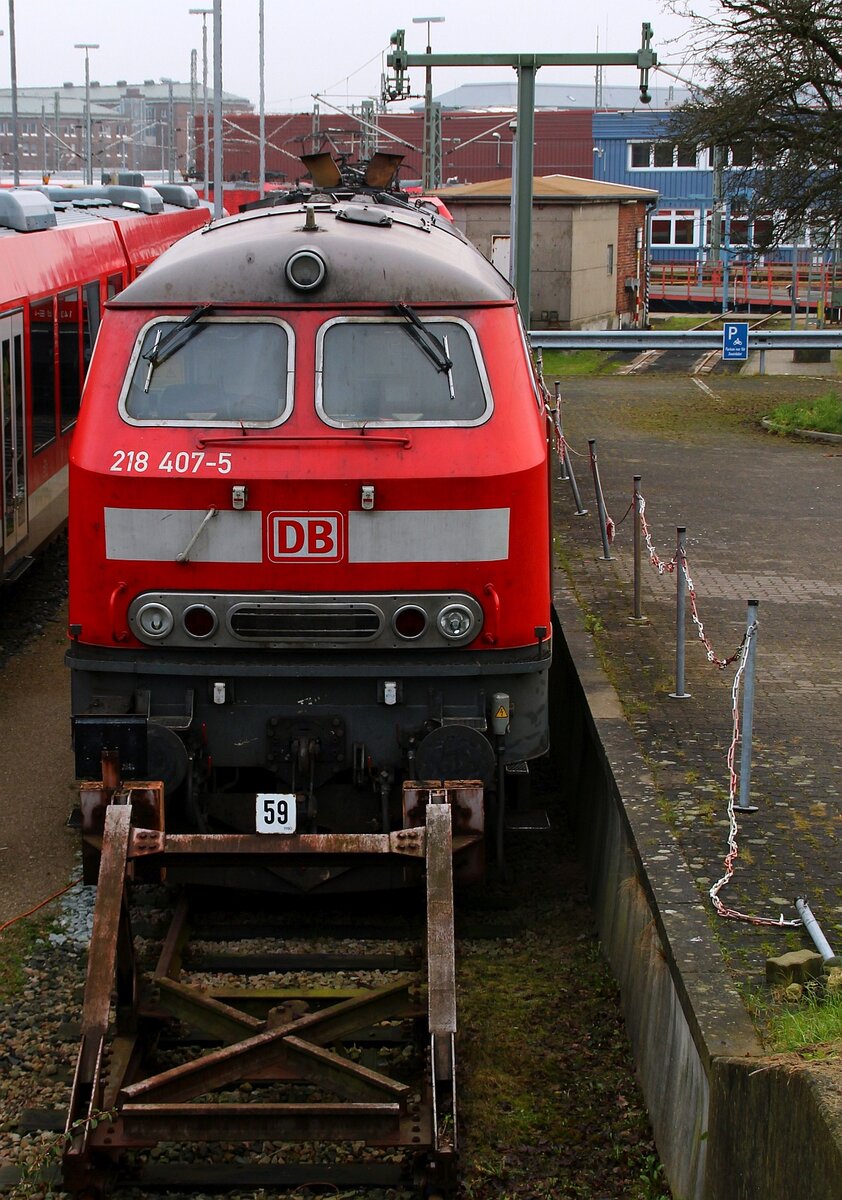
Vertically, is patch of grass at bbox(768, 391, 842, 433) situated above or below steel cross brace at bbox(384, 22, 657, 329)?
below

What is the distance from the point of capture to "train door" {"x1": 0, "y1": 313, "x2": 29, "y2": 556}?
1188 centimetres

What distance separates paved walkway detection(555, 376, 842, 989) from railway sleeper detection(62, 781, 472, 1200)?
3.76 feet

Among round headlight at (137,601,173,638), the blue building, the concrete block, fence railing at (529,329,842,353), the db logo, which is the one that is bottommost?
the concrete block

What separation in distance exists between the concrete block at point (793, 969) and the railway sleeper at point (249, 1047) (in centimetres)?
112

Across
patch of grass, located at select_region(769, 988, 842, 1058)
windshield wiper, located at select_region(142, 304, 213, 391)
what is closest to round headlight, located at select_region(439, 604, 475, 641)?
windshield wiper, located at select_region(142, 304, 213, 391)

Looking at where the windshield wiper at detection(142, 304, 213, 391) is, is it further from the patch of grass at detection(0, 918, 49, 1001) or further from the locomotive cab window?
the patch of grass at detection(0, 918, 49, 1001)

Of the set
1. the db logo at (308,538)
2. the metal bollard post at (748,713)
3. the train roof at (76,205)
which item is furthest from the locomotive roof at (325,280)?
the train roof at (76,205)

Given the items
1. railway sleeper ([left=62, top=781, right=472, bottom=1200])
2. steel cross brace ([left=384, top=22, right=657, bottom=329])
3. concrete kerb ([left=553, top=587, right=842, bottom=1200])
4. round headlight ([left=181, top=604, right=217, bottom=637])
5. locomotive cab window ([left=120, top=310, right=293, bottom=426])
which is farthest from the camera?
steel cross brace ([left=384, top=22, right=657, bottom=329])

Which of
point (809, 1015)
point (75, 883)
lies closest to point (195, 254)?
point (75, 883)

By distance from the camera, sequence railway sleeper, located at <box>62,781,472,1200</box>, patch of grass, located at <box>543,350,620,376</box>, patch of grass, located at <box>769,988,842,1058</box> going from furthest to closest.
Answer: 1. patch of grass, located at <box>543,350,620,376</box>
2. railway sleeper, located at <box>62,781,472,1200</box>
3. patch of grass, located at <box>769,988,842,1058</box>

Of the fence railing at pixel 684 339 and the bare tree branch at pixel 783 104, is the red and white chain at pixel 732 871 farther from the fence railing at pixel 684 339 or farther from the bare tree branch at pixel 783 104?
the fence railing at pixel 684 339

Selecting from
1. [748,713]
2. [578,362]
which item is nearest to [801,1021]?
[748,713]

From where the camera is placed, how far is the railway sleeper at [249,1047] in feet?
17.6

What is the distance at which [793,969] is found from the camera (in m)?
5.52
